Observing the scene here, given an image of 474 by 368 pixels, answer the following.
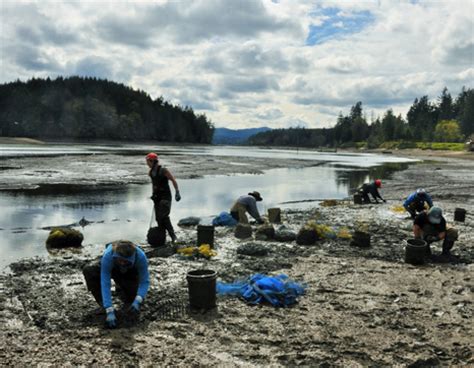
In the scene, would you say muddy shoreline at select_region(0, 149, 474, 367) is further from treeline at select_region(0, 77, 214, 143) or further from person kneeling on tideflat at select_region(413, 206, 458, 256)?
treeline at select_region(0, 77, 214, 143)

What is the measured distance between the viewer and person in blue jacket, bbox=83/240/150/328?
17.5 feet

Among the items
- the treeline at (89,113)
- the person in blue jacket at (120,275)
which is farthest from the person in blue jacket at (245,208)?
the treeline at (89,113)

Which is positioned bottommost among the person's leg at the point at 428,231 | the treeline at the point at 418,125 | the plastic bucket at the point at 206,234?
the plastic bucket at the point at 206,234

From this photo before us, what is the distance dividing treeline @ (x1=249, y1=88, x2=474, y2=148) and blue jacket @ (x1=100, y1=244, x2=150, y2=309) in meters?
113

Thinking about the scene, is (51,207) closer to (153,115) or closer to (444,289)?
(444,289)

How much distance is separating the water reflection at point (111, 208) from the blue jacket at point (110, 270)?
13.4 ft

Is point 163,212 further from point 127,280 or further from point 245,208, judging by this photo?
point 127,280

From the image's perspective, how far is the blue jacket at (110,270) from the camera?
5336 mm

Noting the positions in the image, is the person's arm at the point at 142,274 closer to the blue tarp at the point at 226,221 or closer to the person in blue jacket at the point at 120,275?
the person in blue jacket at the point at 120,275

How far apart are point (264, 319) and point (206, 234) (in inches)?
160

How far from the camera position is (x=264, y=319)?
5.69 meters

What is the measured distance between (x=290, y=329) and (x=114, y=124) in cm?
14974

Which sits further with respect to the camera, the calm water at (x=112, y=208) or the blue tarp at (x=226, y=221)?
the blue tarp at (x=226, y=221)

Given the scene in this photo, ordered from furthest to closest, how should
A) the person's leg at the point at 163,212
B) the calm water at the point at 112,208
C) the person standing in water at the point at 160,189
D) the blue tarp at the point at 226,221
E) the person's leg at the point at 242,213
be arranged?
the blue tarp at the point at 226,221
the person's leg at the point at 242,213
the calm water at the point at 112,208
the person's leg at the point at 163,212
the person standing in water at the point at 160,189
